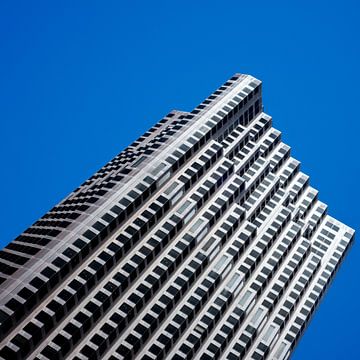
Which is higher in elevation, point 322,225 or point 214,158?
point 322,225

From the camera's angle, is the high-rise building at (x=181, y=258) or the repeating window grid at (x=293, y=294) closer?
the high-rise building at (x=181, y=258)

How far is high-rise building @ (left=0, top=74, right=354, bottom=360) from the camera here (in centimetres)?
11100

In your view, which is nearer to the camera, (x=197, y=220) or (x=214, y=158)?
(x=197, y=220)

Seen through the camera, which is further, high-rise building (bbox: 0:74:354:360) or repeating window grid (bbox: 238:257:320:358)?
repeating window grid (bbox: 238:257:320:358)

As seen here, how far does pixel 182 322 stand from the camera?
124062mm

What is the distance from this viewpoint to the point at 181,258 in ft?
431

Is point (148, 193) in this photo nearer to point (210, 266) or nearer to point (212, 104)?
point (210, 266)

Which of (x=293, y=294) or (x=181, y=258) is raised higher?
(x=293, y=294)

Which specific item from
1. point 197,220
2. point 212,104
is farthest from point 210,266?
point 212,104

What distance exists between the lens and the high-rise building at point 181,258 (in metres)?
111

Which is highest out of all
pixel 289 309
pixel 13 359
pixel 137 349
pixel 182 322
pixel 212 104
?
pixel 212 104

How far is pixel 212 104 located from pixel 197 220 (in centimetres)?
3610

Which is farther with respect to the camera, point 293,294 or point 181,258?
point 293,294

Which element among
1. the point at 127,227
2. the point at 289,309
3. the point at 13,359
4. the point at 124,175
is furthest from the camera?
the point at 289,309
